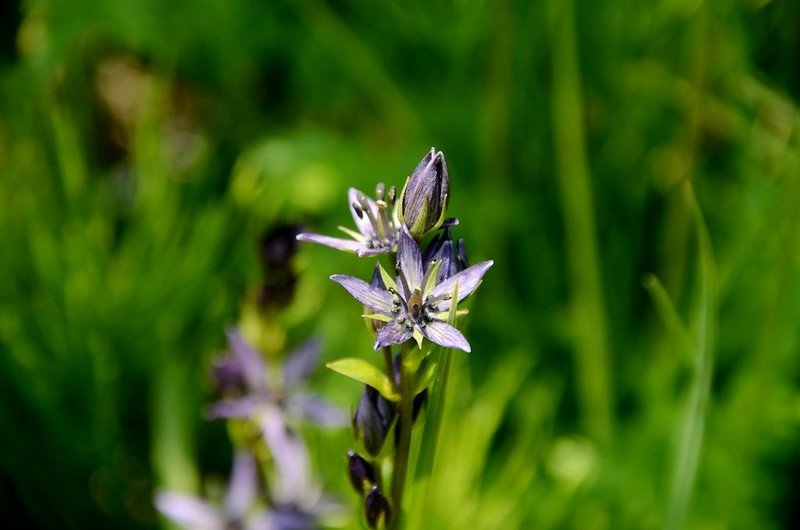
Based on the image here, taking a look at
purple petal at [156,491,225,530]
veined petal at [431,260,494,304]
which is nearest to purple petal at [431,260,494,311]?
veined petal at [431,260,494,304]

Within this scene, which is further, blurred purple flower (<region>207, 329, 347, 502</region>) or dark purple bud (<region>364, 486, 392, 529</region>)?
blurred purple flower (<region>207, 329, 347, 502</region>)

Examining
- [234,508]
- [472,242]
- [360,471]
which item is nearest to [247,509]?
[234,508]

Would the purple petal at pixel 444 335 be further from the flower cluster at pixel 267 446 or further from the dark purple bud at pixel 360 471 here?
the flower cluster at pixel 267 446

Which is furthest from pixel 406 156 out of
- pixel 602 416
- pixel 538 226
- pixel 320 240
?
pixel 320 240

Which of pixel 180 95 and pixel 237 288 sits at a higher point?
pixel 180 95

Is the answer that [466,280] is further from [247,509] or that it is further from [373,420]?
[247,509]

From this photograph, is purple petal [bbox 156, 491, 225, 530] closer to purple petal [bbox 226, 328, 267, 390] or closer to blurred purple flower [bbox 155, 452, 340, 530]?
blurred purple flower [bbox 155, 452, 340, 530]

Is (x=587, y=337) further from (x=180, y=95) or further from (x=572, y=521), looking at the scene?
(x=180, y=95)
